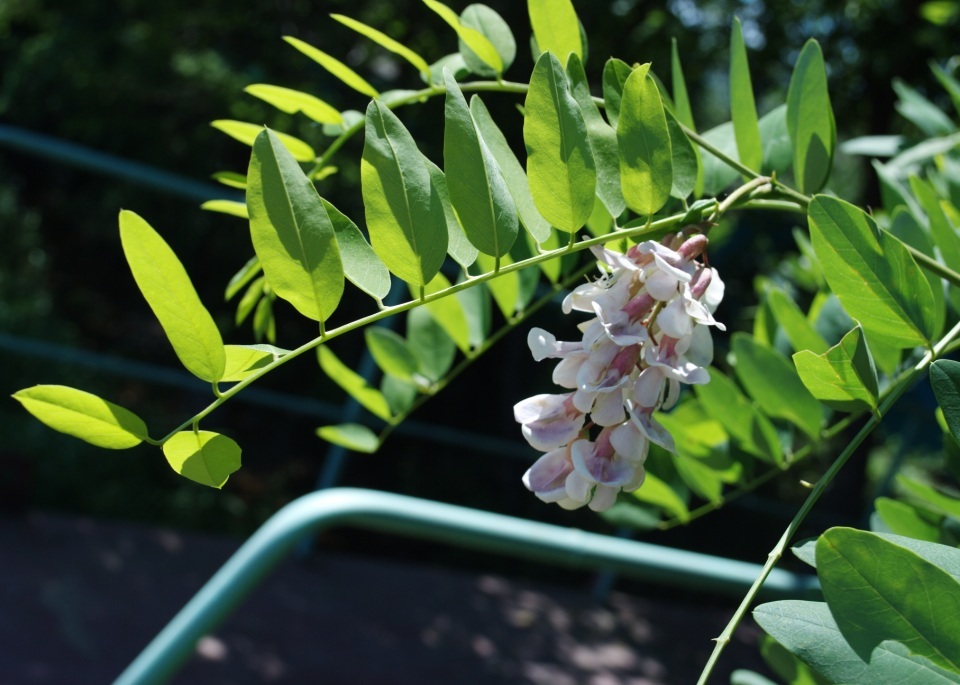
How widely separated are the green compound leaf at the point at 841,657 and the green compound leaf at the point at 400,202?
0.77ft

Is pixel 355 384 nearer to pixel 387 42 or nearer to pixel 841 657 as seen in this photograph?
pixel 387 42

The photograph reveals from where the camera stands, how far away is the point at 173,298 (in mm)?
438

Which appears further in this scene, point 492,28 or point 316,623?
point 316,623

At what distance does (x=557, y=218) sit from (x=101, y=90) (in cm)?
397

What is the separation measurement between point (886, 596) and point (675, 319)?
149 millimetres

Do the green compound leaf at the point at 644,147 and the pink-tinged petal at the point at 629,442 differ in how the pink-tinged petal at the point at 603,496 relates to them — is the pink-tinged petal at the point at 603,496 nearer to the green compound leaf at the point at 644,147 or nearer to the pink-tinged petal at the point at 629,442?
the pink-tinged petal at the point at 629,442

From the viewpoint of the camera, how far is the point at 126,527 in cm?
322

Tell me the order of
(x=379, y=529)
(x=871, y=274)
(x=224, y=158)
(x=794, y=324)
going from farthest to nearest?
1. (x=224, y=158)
2. (x=379, y=529)
3. (x=794, y=324)
4. (x=871, y=274)

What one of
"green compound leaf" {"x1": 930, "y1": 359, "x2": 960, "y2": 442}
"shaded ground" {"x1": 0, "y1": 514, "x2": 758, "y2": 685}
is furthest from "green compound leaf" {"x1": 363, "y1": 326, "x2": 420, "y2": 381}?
"shaded ground" {"x1": 0, "y1": 514, "x2": 758, "y2": 685}

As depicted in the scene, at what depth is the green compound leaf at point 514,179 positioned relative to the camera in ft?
1.79

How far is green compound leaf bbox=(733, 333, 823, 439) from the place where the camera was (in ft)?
2.43

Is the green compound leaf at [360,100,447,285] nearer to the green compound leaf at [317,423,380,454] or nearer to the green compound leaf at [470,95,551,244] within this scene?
the green compound leaf at [470,95,551,244]

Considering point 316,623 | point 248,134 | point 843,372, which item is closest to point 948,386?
point 843,372

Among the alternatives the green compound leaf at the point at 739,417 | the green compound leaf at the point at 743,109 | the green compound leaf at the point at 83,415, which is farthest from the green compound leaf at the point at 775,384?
the green compound leaf at the point at 83,415
